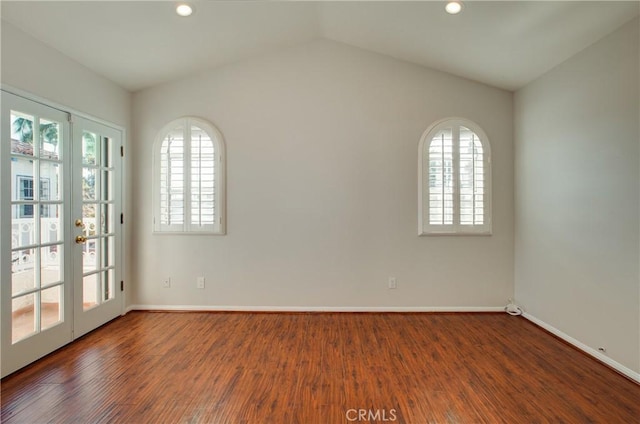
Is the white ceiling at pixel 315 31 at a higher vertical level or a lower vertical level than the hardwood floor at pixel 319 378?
higher

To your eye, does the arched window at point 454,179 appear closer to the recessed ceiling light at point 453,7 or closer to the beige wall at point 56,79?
the recessed ceiling light at point 453,7

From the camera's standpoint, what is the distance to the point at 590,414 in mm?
1993

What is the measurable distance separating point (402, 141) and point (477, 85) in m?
1.11

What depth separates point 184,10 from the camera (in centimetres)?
277

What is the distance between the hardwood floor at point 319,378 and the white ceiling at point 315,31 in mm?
2684

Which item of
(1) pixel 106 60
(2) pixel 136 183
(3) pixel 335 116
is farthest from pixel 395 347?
(1) pixel 106 60

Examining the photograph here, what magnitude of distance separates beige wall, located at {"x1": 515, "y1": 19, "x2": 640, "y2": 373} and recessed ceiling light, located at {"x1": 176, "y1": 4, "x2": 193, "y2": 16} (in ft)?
11.3

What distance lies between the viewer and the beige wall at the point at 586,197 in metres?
2.44

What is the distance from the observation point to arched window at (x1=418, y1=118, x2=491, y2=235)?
3771 millimetres

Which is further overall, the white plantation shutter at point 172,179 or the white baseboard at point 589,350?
the white plantation shutter at point 172,179

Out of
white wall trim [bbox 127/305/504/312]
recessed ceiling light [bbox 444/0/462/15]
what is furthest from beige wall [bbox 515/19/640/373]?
recessed ceiling light [bbox 444/0/462/15]

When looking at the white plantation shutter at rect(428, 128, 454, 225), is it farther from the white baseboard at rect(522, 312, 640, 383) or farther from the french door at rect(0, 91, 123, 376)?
the french door at rect(0, 91, 123, 376)

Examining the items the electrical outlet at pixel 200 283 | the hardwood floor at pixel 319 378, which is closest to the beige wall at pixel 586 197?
the hardwood floor at pixel 319 378

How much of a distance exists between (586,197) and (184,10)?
12.6 feet
